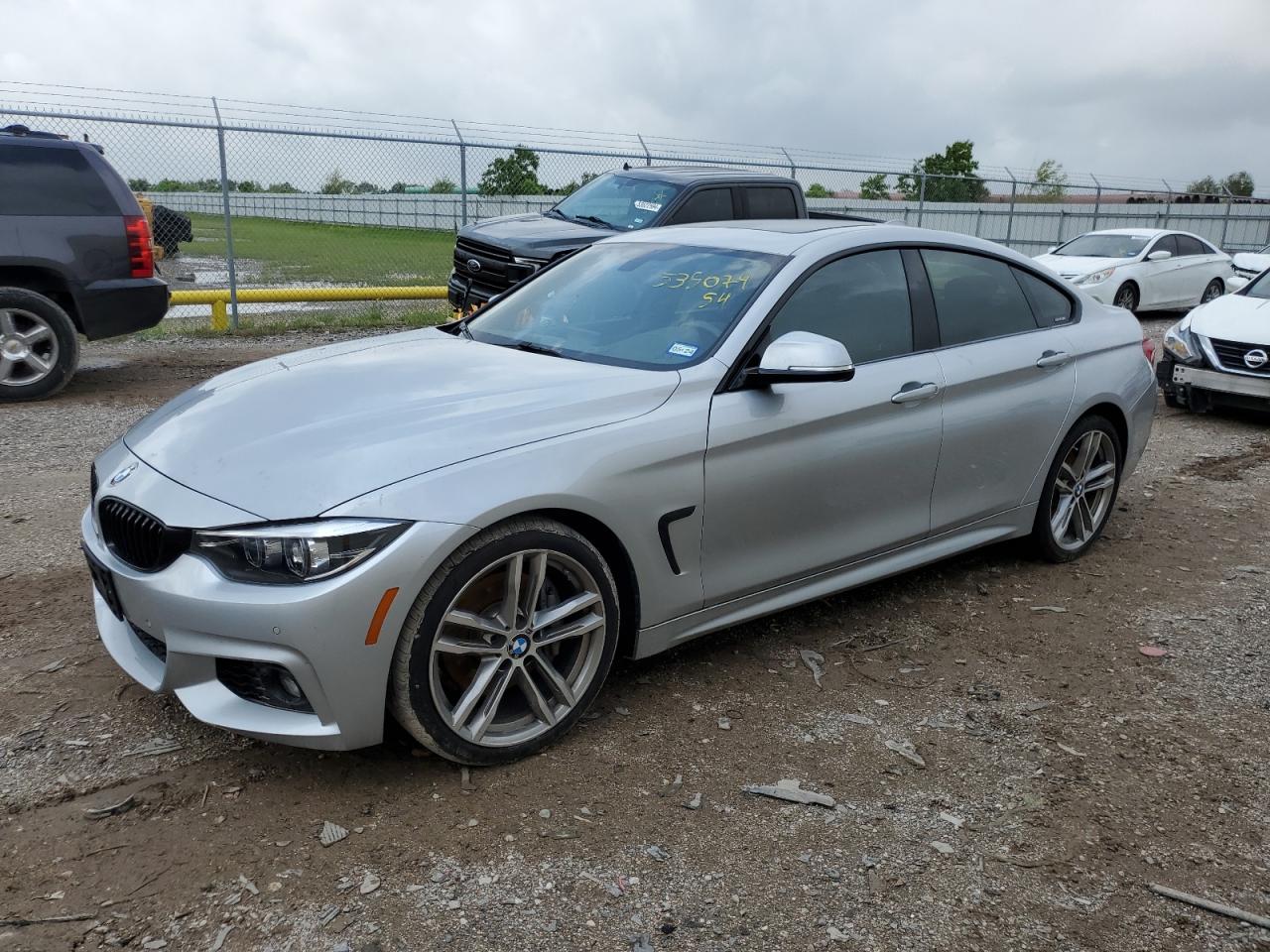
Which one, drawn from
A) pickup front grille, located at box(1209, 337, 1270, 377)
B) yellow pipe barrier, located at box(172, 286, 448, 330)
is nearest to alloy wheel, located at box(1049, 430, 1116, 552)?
pickup front grille, located at box(1209, 337, 1270, 377)

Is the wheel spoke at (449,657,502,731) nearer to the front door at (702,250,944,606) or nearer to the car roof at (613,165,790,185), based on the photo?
the front door at (702,250,944,606)

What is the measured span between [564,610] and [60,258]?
22.0 feet

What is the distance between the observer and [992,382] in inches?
177

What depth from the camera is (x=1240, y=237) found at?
3030 centimetres

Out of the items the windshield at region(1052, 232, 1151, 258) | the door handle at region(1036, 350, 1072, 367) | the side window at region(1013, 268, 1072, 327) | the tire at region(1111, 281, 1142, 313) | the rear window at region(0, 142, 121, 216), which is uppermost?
the rear window at region(0, 142, 121, 216)

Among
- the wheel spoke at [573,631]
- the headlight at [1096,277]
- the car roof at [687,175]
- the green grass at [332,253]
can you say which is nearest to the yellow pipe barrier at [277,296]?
the car roof at [687,175]

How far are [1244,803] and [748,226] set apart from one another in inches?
110

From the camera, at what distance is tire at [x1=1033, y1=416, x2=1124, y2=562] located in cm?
498

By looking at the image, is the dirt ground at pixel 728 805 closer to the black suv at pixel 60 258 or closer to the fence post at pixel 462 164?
the black suv at pixel 60 258

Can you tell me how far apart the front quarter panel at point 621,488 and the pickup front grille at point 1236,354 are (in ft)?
22.2

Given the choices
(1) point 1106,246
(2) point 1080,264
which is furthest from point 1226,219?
(2) point 1080,264

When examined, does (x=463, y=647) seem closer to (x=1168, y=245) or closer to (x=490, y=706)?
(x=490, y=706)

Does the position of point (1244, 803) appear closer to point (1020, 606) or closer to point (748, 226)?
point (1020, 606)

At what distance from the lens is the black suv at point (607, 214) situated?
10273mm
